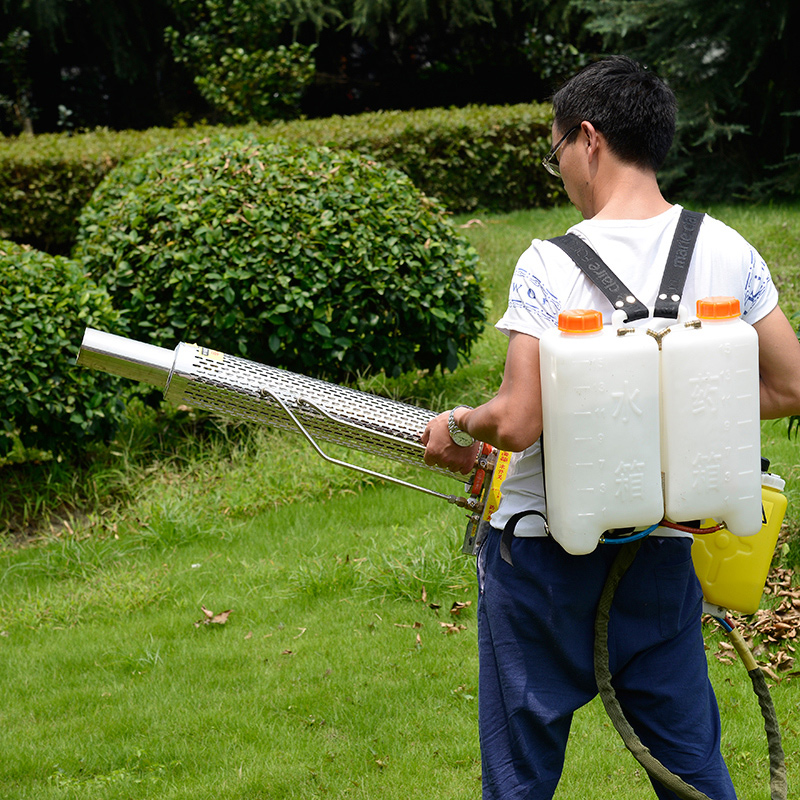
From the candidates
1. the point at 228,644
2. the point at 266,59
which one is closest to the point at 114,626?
the point at 228,644

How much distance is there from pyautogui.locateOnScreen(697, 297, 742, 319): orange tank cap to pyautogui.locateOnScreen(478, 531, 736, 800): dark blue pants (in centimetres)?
48

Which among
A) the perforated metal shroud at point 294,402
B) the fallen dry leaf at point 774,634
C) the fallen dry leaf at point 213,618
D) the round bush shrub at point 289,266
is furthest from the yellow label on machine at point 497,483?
the round bush shrub at point 289,266

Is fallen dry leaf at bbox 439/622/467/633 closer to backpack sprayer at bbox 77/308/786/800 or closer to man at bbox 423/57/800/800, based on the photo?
man at bbox 423/57/800/800

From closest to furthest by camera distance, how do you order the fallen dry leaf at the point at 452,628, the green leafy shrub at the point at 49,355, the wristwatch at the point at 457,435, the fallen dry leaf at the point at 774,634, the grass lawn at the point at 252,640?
the wristwatch at the point at 457,435 → the grass lawn at the point at 252,640 → the fallen dry leaf at the point at 774,634 → the fallen dry leaf at the point at 452,628 → the green leafy shrub at the point at 49,355

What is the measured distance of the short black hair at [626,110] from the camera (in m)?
1.81

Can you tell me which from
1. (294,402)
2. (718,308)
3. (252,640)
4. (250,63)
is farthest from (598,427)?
(250,63)

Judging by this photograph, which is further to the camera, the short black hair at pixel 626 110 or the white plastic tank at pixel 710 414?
the short black hair at pixel 626 110

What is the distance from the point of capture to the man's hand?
2.03m

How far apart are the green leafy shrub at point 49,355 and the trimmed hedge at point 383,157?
4232 millimetres

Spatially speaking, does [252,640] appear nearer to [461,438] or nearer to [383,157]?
[461,438]

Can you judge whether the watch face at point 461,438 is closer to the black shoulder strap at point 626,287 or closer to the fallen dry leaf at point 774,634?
the black shoulder strap at point 626,287

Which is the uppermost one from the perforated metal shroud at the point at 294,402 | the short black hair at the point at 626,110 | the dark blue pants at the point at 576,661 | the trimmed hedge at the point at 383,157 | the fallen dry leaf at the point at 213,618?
the short black hair at the point at 626,110

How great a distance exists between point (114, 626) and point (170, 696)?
2.20ft

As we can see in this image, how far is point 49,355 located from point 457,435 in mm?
3605
